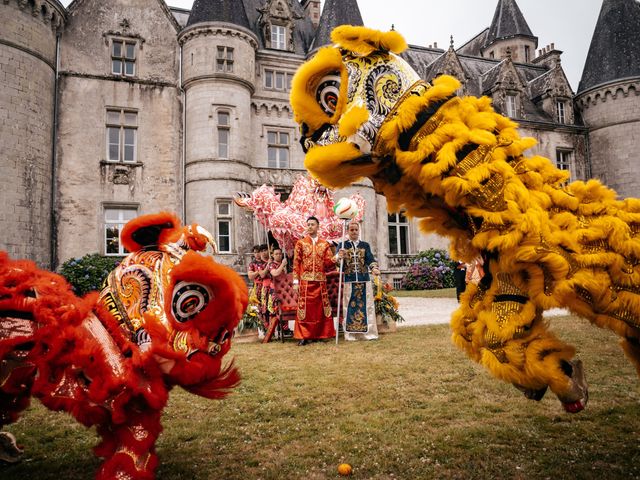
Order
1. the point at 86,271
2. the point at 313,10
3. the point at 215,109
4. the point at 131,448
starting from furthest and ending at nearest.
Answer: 1. the point at 313,10
2. the point at 215,109
3. the point at 86,271
4. the point at 131,448

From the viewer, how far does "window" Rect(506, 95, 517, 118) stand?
2836 centimetres

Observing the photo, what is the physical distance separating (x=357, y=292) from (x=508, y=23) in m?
35.1

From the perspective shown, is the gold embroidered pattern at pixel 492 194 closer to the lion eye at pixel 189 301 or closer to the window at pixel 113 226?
the lion eye at pixel 189 301

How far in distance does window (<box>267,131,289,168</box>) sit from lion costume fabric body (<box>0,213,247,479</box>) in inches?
808

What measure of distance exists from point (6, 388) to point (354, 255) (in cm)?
645

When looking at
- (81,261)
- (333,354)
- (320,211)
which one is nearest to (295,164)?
(81,261)

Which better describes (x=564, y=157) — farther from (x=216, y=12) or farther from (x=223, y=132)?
(x=216, y=12)

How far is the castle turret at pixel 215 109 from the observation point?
20531 mm

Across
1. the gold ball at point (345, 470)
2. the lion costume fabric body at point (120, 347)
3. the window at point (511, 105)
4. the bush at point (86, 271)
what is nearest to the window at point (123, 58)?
the bush at point (86, 271)

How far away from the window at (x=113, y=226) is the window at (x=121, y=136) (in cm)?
226

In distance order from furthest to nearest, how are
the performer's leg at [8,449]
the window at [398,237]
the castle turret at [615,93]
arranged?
the castle turret at [615,93]
the window at [398,237]
the performer's leg at [8,449]

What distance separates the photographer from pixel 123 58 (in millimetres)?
20875

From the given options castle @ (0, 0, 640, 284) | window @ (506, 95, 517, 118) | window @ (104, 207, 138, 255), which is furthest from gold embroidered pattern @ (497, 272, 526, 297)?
window @ (506, 95, 517, 118)

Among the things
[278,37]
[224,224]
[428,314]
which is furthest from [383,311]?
[278,37]
